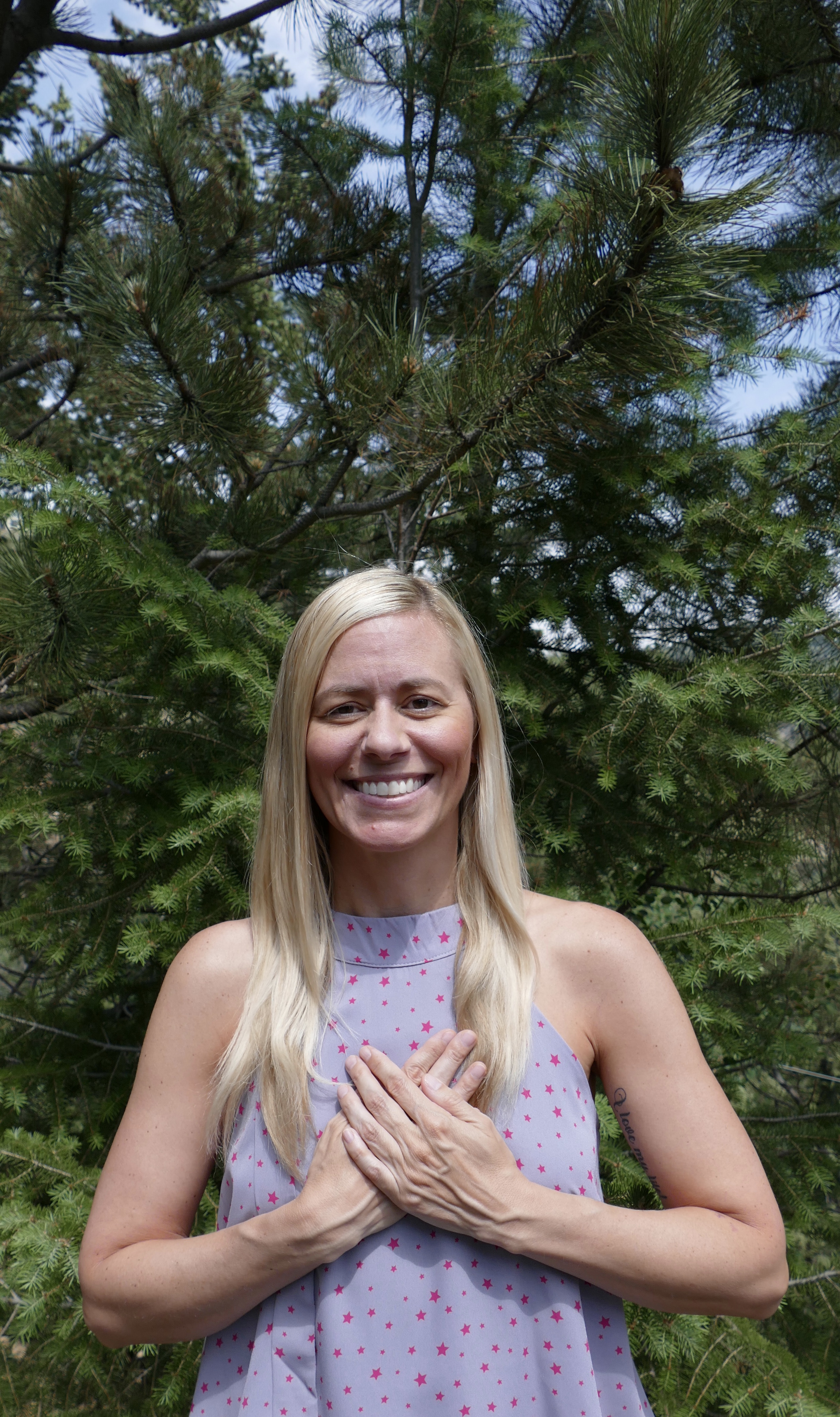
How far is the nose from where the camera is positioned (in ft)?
4.37

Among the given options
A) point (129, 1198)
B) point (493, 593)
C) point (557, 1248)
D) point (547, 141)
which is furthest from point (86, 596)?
point (547, 141)

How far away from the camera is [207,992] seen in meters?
1.38

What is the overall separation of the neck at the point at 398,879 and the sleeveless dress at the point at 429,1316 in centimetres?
19

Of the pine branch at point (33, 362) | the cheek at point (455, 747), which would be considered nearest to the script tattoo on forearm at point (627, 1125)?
the cheek at point (455, 747)

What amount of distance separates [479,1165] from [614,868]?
1.33 meters

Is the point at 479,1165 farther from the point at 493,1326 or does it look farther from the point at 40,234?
the point at 40,234

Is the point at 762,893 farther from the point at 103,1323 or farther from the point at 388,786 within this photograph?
the point at 103,1323

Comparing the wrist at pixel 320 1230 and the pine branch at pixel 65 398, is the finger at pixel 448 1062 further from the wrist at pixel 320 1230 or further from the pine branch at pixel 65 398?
the pine branch at pixel 65 398

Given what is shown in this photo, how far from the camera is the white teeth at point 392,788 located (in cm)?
136

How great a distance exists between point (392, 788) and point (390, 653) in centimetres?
20

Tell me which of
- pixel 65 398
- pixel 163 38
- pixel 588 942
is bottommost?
pixel 588 942

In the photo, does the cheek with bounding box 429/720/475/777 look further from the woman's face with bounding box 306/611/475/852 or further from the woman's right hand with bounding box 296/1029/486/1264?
the woman's right hand with bounding box 296/1029/486/1264

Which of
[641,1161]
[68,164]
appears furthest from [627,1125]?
[68,164]

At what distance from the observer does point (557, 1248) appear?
118 cm
